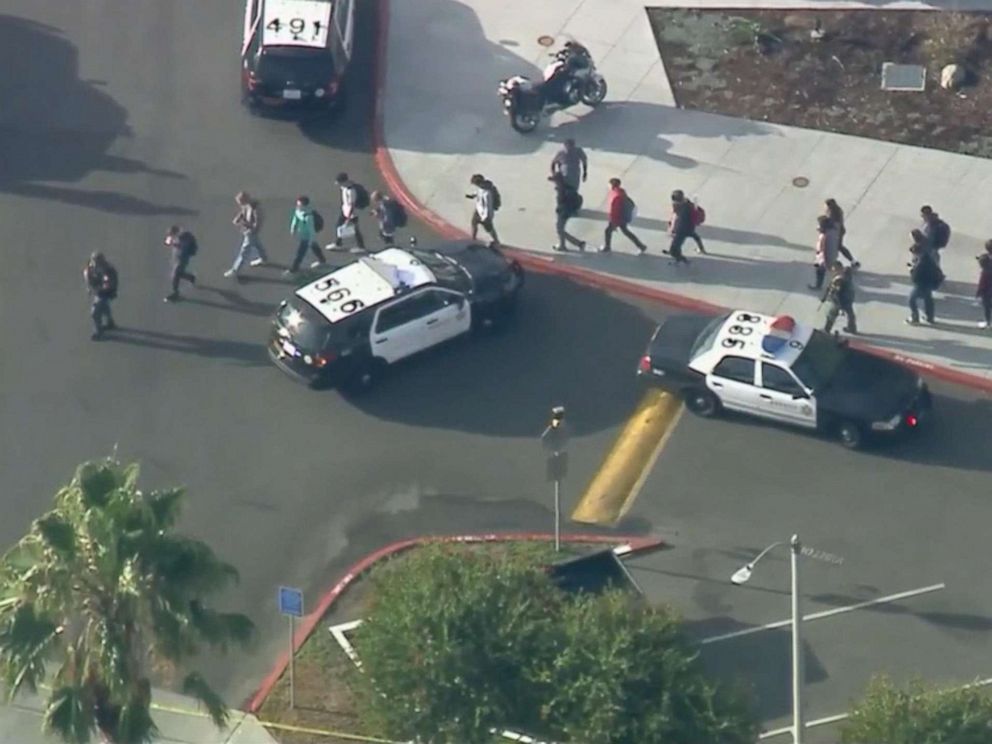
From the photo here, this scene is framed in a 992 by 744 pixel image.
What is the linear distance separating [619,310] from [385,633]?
11094 mm

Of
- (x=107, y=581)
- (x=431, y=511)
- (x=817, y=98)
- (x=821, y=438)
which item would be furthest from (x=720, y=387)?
(x=107, y=581)

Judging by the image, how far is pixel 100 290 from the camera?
40062 millimetres

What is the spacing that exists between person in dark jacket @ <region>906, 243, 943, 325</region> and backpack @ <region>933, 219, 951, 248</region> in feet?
1.21

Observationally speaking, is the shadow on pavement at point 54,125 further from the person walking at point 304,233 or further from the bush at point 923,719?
the bush at point 923,719

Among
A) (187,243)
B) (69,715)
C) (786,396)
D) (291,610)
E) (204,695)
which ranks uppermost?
(187,243)

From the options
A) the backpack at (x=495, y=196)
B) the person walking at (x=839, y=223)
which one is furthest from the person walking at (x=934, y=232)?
the backpack at (x=495, y=196)

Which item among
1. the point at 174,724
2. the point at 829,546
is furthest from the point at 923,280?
the point at 174,724

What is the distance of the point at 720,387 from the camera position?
38.7 metres

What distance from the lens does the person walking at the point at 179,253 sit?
40.8 metres

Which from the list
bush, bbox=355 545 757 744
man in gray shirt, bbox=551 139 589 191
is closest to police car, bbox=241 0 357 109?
man in gray shirt, bbox=551 139 589 191

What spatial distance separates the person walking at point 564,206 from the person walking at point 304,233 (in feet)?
12.4

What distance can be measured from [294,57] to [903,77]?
1057 cm

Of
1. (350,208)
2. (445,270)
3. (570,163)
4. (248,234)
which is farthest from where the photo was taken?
(570,163)

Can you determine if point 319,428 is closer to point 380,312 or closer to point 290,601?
point 380,312
